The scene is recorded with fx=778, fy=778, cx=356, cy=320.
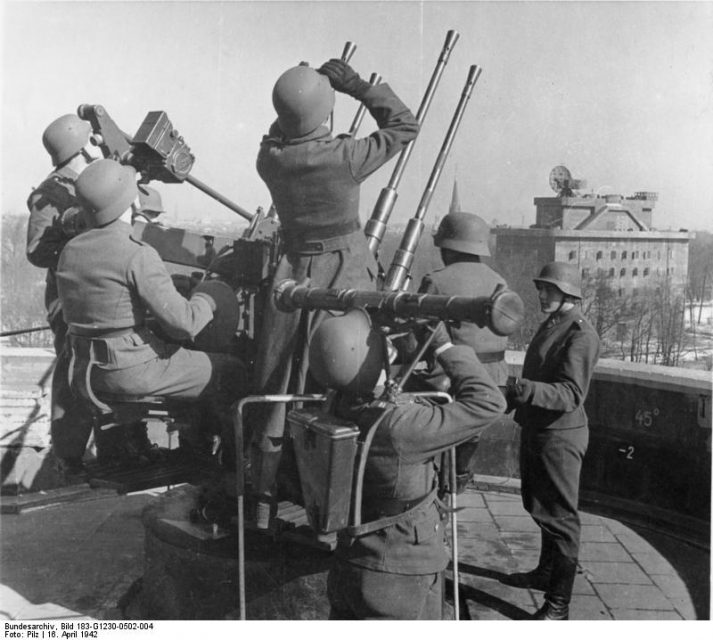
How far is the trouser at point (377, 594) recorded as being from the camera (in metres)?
3.32

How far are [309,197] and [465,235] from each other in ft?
3.38

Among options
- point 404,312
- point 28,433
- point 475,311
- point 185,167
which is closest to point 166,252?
point 185,167

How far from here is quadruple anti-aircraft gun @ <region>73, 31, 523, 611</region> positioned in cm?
308

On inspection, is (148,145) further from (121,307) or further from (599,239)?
(599,239)

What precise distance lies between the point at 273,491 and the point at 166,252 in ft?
5.46

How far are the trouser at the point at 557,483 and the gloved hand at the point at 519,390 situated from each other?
0.38m

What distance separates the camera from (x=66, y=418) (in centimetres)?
460

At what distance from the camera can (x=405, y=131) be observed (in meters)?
3.95

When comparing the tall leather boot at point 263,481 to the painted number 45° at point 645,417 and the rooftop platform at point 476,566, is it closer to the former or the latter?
the rooftop platform at point 476,566

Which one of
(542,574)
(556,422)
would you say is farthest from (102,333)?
(542,574)

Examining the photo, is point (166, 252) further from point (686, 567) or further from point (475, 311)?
point (686, 567)

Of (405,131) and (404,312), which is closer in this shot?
(404,312)

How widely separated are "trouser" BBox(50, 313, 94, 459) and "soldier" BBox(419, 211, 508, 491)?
213 cm

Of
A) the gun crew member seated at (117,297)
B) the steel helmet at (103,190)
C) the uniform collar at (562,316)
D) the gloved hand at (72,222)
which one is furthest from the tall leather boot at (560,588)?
the gloved hand at (72,222)
